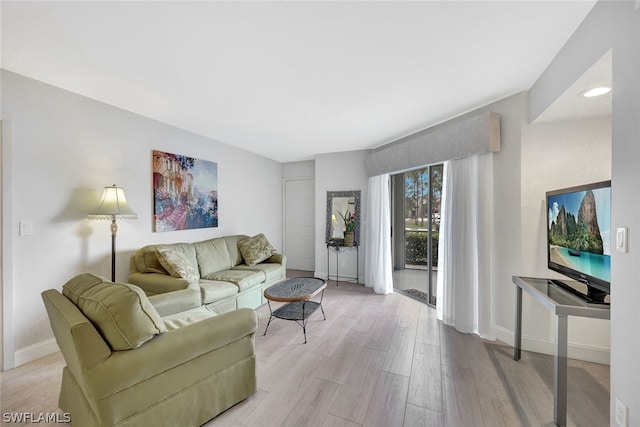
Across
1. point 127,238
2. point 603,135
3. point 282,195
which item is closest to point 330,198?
point 282,195

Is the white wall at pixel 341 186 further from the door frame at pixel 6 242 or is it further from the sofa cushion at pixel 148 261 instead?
the door frame at pixel 6 242

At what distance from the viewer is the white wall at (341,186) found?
15.6ft

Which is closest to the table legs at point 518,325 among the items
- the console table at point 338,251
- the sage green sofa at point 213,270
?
the console table at point 338,251

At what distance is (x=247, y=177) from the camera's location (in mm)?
4820

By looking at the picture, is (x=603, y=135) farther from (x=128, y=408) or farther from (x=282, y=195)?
(x=282, y=195)

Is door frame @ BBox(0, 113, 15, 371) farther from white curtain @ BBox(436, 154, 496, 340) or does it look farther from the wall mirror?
white curtain @ BBox(436, 154, 496, 340)

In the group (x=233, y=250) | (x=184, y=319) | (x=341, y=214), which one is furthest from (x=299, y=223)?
(x=184, y=319)

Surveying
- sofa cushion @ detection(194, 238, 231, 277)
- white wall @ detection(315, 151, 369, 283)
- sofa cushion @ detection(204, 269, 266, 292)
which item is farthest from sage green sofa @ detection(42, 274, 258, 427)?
white wall @ detection(315, 151, 369, 283)

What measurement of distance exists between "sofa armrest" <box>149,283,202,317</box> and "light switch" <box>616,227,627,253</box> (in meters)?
3.04

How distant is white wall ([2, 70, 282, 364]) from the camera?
2.19 meters

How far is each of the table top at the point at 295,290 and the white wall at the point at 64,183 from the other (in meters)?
1.69

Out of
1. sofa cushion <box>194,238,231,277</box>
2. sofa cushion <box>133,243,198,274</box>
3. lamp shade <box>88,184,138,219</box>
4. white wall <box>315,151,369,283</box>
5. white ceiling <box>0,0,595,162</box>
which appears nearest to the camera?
white ceiling <box>0,0,595,162</box>

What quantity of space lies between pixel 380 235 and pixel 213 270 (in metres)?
2.63

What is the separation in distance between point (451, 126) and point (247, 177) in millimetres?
3464
